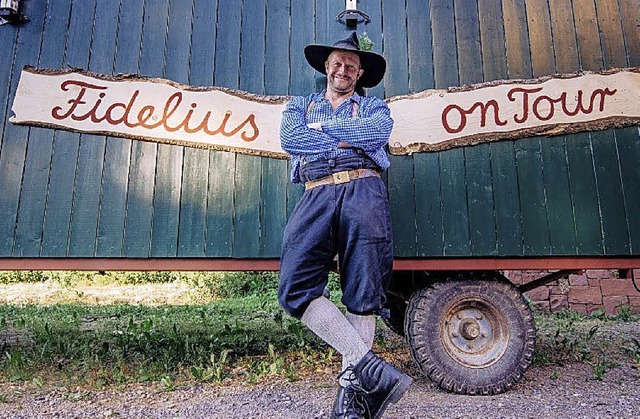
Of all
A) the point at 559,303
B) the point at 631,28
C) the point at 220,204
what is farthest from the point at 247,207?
the point at 559,303

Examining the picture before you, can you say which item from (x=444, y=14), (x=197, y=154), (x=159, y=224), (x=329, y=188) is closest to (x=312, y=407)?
(x=329, y=188)

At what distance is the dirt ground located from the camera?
2.71 meters

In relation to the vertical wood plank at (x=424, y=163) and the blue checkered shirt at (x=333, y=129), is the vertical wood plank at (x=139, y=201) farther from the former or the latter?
the vertical wood plank at (x=424, y=163)

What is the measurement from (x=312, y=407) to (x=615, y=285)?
6.06 m

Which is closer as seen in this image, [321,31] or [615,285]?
[321,31]

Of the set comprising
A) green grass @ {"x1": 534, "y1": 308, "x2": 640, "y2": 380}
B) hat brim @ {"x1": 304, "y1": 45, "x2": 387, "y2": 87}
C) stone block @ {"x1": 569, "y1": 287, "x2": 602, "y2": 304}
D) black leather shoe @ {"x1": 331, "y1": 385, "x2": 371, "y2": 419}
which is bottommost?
green grass @ {"x1": 534, "y1": 308, "x2": 640, "y2": 380}

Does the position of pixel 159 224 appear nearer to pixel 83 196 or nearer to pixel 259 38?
pixel 83 196

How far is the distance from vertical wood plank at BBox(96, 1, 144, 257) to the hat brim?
156cm

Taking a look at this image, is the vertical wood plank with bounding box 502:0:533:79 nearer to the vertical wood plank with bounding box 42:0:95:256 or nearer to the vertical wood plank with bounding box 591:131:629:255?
the vertical wood plank with bounding box 591:131:629:255

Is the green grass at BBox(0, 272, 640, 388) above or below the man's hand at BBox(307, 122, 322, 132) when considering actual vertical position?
below

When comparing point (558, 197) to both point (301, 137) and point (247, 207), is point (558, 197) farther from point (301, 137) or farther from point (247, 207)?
point (247, 207)

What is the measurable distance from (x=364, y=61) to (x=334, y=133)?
0.63 meters

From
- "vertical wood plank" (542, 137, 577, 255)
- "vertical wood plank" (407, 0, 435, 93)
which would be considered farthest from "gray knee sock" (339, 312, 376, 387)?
"vertical wood plank" (407, 0, 435, 93)

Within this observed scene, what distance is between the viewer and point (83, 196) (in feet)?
11.2
